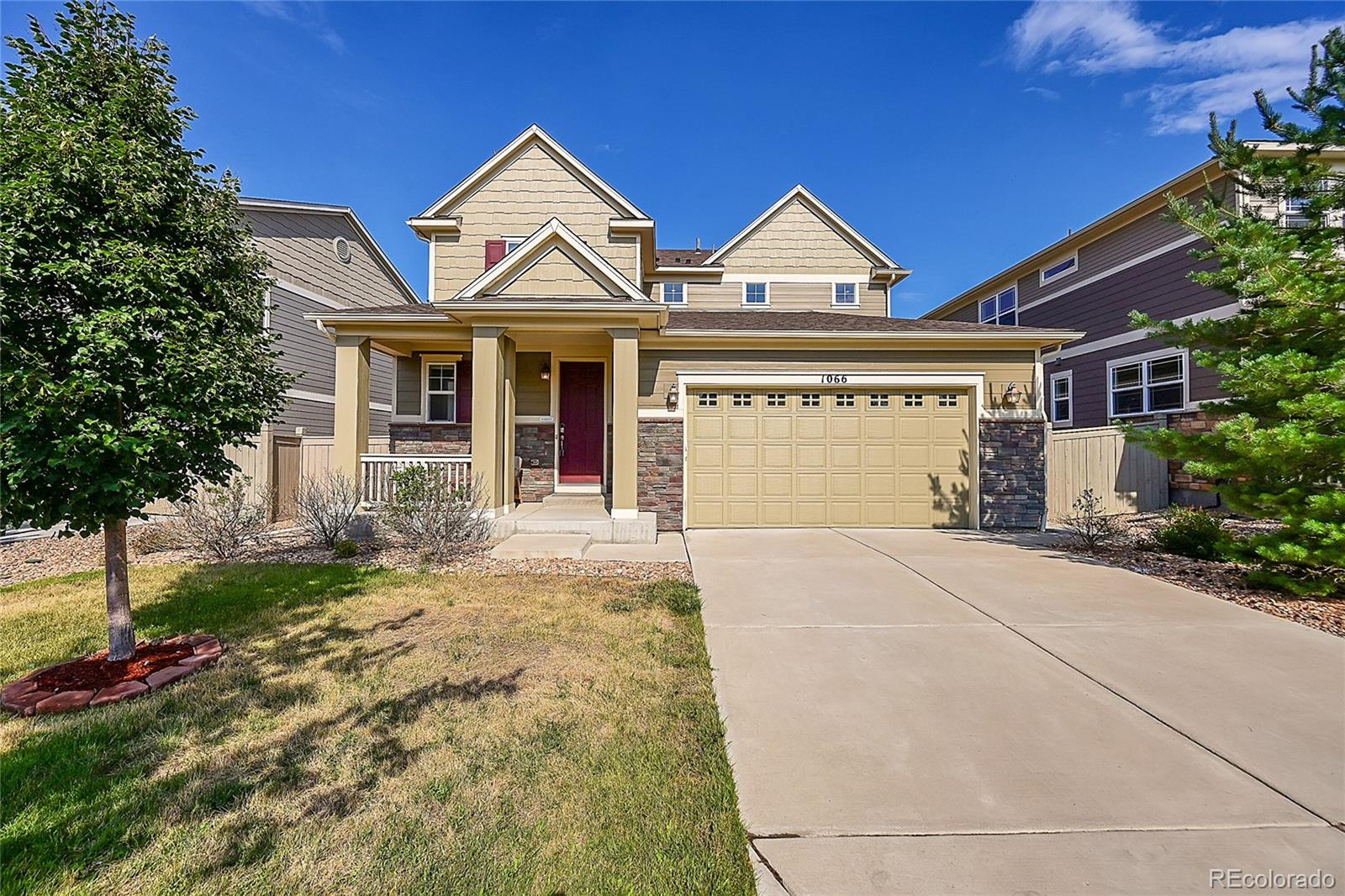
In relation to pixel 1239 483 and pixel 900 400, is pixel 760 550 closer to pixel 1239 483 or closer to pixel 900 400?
pixel 900 400

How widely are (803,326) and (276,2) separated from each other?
9405 mm

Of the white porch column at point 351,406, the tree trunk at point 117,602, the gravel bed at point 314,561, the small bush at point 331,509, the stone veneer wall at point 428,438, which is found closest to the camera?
the tree trunk at point 117,602

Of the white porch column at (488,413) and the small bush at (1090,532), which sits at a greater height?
the white porch column at (488,413)

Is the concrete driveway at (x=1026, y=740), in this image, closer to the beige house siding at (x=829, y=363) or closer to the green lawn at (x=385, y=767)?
the green lawn at (x=385, y=767)

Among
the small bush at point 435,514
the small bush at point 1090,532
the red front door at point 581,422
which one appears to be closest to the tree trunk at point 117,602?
the small bush at point 435,514

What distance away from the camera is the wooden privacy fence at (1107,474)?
10172 mm

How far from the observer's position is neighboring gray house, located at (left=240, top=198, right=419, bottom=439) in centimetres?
1213

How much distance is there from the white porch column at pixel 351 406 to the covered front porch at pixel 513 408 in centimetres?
2

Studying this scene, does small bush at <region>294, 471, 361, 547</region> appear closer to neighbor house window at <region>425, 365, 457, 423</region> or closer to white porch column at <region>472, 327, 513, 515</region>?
white porch column at <region>472, 327, 513, 515</region>

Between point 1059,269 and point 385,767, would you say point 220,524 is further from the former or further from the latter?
point 1059,269

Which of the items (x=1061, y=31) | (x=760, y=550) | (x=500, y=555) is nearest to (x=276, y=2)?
(x=500, y=555)

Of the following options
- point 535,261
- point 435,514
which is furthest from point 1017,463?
point 435,514

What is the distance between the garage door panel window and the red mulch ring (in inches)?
638

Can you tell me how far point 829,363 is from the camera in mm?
9039
